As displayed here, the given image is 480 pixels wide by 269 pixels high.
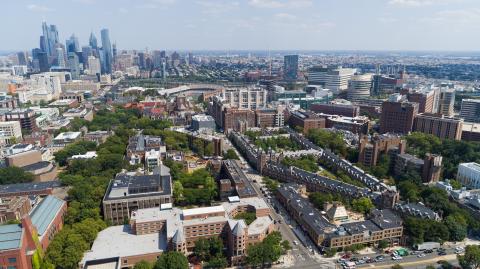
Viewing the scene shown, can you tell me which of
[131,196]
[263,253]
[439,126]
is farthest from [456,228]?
[439,126]

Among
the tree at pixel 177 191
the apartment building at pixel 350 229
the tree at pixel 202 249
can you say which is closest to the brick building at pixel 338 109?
the apartment building at pixel 350 229

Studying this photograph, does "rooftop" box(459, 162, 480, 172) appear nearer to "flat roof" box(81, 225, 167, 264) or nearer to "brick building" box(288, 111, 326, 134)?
"brick building" box(288, 111, 326, 134)

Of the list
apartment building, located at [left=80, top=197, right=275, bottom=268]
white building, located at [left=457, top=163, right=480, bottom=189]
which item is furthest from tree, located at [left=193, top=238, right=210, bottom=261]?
white building, located at [left=457, top=163, right=480, bottom=189]

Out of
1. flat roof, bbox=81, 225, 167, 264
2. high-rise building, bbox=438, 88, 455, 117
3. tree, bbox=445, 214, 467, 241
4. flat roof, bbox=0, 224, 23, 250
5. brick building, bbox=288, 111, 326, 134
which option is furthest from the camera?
high-rise building, bbox=438, 88, 455, 117

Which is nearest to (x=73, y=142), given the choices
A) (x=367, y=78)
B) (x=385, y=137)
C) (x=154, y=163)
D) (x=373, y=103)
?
(x=154, y=163)

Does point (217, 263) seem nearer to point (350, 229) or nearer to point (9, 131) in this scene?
point (350, 229)

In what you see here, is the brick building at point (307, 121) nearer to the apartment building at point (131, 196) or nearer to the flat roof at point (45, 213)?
the apartment building at point (131, 196)
